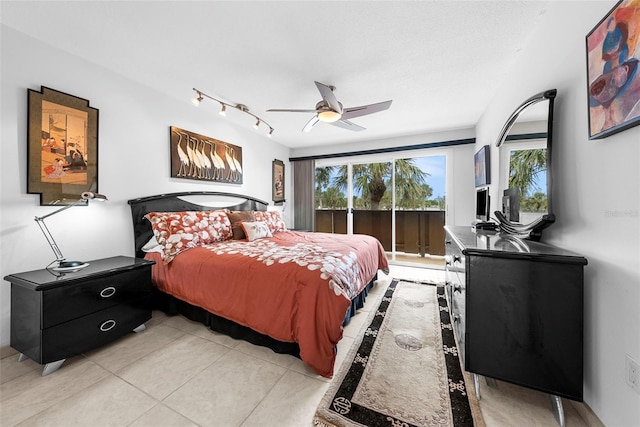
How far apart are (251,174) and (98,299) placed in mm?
2799

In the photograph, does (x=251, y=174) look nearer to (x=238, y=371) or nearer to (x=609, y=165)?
(x=238, y=371)

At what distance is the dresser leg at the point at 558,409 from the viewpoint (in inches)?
46.9

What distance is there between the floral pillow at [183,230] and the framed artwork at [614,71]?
10.1 ft

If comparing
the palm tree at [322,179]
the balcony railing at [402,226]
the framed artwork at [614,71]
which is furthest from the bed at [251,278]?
the palm tree at [322,179]

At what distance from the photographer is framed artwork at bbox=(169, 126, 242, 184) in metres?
2.97

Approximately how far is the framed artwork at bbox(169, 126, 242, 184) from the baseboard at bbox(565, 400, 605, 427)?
3896 millimetres

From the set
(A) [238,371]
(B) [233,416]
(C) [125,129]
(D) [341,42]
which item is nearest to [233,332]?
(A) [238,371]

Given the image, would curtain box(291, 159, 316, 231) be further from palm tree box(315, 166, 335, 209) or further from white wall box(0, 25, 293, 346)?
white wall box(0, 25, 293, 346)

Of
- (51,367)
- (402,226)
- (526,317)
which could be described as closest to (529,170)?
(526,317)

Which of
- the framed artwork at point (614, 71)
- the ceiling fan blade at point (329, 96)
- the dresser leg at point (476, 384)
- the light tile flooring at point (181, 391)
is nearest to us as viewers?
the framed artwork at point (614, 71)

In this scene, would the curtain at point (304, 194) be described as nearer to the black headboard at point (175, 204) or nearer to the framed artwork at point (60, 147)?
the black headboard at point (175, 204)

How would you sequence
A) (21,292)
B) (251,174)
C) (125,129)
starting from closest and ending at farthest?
(21,292)
(125,129)
(251,174)

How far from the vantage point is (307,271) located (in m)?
1.70

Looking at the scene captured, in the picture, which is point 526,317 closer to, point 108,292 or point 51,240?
point 108,292
